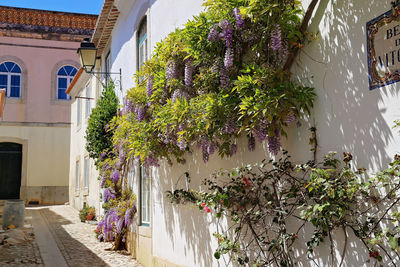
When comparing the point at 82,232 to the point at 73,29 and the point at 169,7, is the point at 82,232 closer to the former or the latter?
the point at 169,7

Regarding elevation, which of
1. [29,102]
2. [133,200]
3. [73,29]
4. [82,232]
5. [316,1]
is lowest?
[82,232]

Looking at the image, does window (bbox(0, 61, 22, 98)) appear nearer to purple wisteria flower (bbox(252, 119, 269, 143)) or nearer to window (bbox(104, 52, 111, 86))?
window (bbox(104, 52, 111, 86))

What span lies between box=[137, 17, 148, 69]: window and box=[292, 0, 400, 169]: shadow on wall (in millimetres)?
5122

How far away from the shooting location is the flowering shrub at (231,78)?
12.1 ft

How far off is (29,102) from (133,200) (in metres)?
15.3

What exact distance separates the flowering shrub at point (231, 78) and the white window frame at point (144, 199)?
3.08m

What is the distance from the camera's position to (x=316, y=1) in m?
3.67

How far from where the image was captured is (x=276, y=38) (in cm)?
371

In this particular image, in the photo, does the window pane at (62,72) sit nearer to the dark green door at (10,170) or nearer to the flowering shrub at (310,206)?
the dark green door at (10,170)

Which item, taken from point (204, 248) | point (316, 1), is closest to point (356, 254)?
point (316, 1)

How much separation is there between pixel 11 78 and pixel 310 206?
847 inches

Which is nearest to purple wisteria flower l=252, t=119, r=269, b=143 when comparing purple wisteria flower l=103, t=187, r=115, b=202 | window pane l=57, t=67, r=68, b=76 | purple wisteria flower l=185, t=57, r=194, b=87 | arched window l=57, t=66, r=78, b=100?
purple wisteria flower l=185, t=57, r=194, b=87

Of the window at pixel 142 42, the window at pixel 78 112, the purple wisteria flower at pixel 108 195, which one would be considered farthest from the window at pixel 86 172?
the window at pixel 142 42

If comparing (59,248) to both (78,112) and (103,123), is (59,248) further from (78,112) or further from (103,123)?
(78,112)
